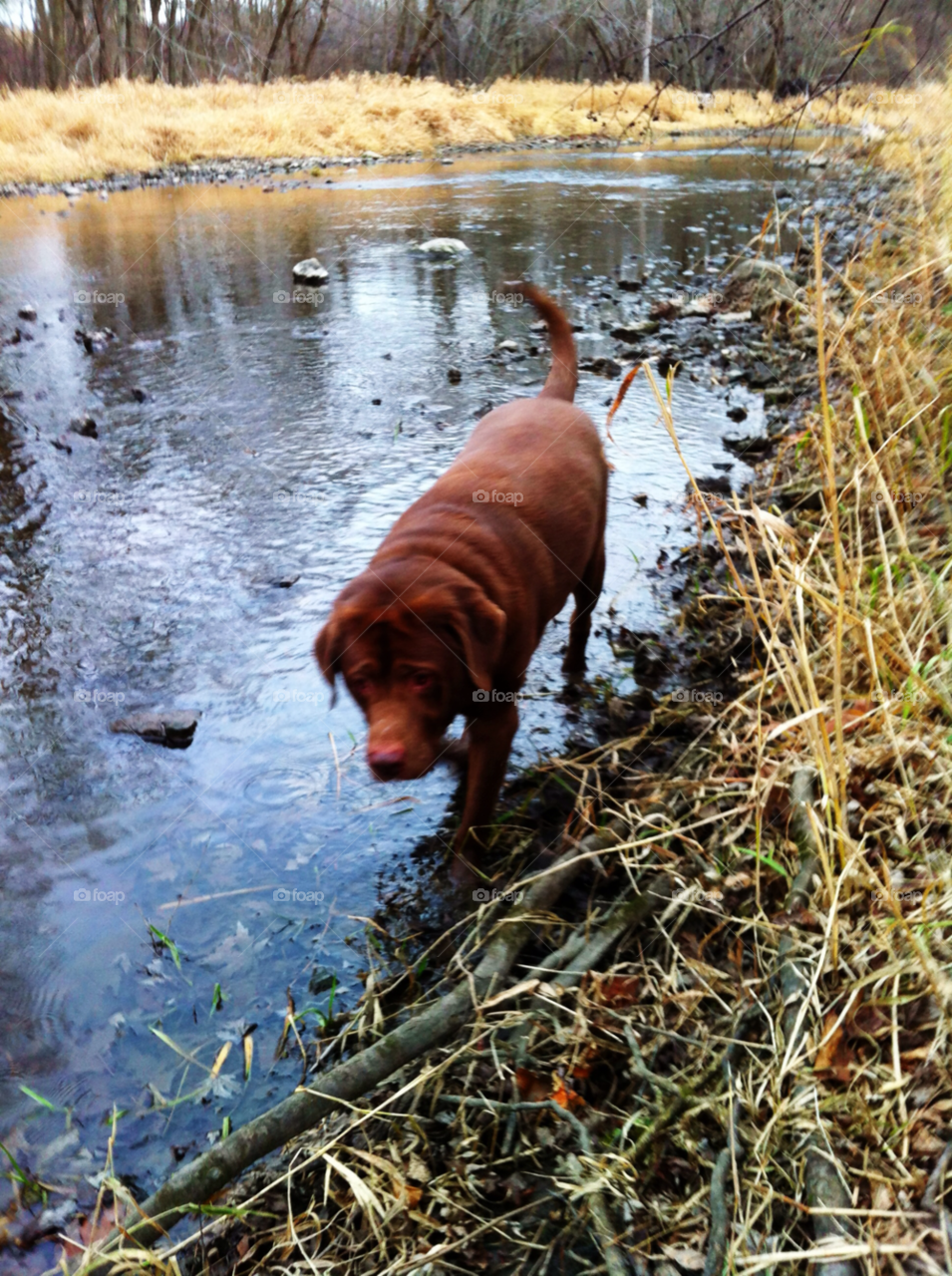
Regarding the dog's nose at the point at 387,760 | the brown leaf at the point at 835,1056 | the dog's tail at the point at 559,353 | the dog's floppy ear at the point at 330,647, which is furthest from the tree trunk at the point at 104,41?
the brown leaf at the point at 835,1056

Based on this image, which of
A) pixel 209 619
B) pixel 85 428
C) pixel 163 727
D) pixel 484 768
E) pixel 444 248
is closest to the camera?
pixel 484 768

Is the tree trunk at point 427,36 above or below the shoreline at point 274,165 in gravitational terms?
above

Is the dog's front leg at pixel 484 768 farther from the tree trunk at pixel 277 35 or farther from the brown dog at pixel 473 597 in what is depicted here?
the tree trunk at pixel 277 35

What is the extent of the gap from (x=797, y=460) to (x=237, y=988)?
11.3 feet

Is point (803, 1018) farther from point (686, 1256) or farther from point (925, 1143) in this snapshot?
point (686, 1256)

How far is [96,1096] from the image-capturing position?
7.07ft

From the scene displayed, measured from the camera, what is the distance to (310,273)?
920cm

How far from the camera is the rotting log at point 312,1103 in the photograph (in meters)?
1.71

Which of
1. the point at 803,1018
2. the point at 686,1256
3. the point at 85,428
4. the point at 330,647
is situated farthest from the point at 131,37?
the point at 686,1256

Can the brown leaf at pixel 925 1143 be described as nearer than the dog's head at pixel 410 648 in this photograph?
Yes

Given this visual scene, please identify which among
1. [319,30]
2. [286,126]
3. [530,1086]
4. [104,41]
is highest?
[319,30]

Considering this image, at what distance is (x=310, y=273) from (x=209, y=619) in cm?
647

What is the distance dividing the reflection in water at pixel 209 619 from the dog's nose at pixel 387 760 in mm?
546

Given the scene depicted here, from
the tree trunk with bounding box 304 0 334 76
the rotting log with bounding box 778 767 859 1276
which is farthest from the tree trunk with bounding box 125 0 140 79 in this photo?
the rotting log with bounding box 778 767 859 1276
